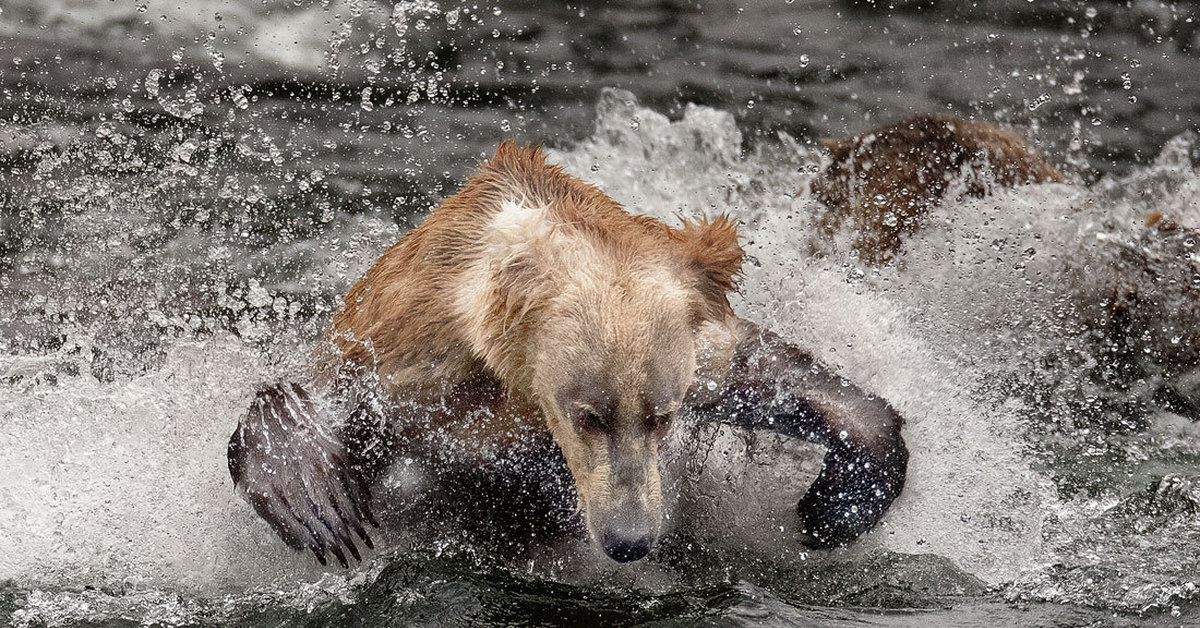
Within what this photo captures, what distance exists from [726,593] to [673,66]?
530cm

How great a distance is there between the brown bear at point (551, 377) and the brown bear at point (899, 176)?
163 cm

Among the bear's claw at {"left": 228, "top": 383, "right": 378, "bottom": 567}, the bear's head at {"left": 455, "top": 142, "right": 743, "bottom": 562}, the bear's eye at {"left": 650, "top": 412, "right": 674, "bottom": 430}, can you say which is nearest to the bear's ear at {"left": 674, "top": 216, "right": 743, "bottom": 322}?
the bear's head at {"left": 455, "top": 142, "right": 743, "bottom": 562}

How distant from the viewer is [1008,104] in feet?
33.5

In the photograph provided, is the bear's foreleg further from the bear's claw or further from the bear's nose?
the bear's claw

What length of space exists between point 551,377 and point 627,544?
0.64 metres

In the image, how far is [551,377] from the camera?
5.03m

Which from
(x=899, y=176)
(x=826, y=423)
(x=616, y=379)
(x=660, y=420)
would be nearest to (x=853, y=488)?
(x=826, y=423)

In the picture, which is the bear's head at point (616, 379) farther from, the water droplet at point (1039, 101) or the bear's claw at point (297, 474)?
the water droplet at point (1039, 101)

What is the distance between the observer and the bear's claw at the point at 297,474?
221 inches

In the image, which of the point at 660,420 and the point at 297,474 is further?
the point at 297,474

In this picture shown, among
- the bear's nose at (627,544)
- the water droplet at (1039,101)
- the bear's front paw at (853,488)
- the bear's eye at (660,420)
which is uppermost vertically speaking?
the water droplet at (1039,101)

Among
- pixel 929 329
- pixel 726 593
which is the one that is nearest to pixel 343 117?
pixel 929 329

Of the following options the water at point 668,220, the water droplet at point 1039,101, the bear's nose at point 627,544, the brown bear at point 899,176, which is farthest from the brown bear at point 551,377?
the water droplet at point 1039,101

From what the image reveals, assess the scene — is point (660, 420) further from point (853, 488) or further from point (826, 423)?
point (853, 488)
